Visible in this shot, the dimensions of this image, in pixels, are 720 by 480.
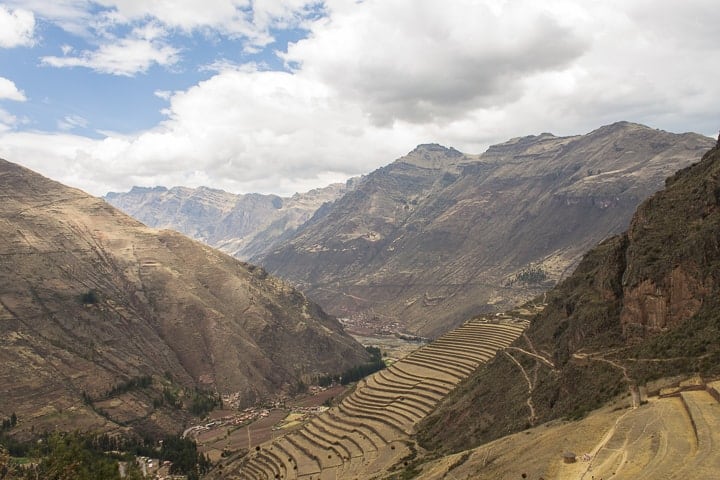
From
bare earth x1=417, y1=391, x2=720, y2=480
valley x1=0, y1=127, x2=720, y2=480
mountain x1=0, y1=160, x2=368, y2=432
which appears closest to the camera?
bare earth x1=417, y1=391, x2=720, y2=480

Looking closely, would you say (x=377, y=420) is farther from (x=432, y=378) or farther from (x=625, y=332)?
(x=625, y=332)

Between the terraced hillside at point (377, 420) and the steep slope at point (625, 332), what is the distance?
351 inches

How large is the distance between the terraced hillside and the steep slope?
8.93m

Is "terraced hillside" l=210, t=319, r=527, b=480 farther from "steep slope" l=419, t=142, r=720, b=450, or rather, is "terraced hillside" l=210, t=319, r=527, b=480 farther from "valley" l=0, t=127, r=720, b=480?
"steep slope" l=419, t=142, r=720, b=450

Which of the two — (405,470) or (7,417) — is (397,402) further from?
(7,417)

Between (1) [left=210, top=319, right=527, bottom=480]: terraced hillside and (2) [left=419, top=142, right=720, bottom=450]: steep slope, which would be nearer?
(2) [left=419, top=142, right=720, bottom=450]: steep slope

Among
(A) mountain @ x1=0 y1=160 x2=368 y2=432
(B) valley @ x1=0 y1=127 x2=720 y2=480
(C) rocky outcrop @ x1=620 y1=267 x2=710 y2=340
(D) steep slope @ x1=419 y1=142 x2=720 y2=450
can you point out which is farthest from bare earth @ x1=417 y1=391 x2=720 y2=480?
(A) mountain @ x1=0 y1=160 x2=368 y2=432

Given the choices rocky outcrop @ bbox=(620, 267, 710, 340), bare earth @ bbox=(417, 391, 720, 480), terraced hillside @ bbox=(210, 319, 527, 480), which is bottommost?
terraced hillside @ bbox=(210, 319, 527, 480)

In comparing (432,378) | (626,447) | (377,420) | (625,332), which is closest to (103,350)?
(377,420)

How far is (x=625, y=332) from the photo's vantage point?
Result: 6256cm

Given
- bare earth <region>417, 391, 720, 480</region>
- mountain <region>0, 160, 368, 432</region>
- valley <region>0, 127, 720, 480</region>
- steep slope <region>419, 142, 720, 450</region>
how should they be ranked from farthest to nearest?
1. mountain <region>0, 160, 368, 432</region>
2. steep slope <region>419, 142, 720, 450</region>
3. valley <region>0, 127, 720, 480</region>
4. bare earth <region>417, 391, 720, 480</region>

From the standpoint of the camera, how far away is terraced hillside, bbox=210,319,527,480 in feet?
269

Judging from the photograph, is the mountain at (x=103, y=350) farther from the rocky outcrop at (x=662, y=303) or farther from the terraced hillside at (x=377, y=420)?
the rocky outcrop at (x=662, y=303)

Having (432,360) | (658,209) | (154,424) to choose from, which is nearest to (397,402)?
(432,360)
